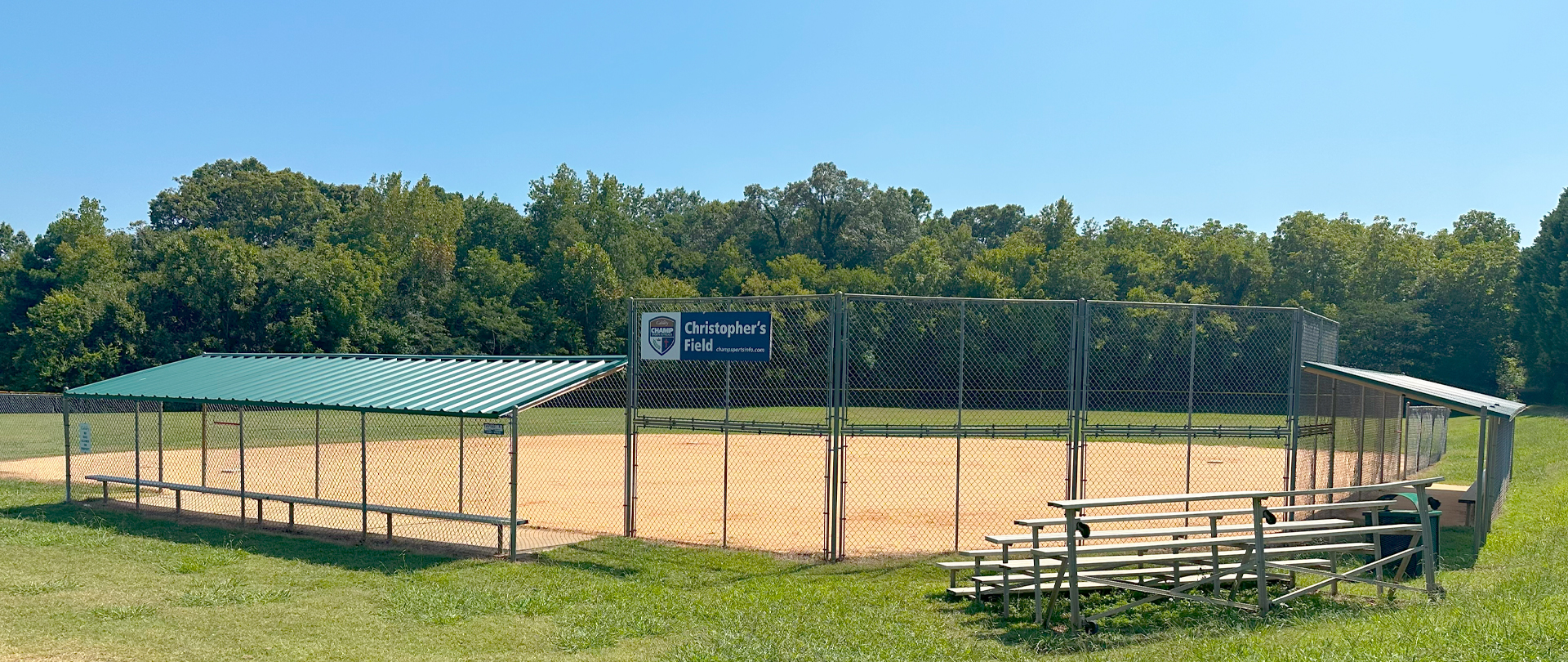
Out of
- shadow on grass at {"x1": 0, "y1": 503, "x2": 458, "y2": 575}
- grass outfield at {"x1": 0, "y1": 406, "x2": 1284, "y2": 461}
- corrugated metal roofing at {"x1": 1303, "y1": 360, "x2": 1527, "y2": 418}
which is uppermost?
corrugated metal roofing at {"x1": 1303, "y1": 360, "x2": 1527, "y2": 418}

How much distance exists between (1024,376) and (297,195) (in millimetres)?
73674

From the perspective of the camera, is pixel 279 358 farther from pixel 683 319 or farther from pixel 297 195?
pixel 297 195

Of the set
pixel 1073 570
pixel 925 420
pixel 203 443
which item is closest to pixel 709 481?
pixel 925 420

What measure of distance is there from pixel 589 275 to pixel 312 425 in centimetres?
2653

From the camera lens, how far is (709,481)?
22.0 meters

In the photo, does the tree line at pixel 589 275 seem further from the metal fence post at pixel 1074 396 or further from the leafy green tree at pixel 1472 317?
the metal fence post at pixel 1074 396

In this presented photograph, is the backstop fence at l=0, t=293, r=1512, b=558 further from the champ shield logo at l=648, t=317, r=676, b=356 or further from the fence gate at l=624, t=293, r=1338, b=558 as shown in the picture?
the champ shield logo at l=648, t=317, r=676, b=356

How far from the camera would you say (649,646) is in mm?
8203

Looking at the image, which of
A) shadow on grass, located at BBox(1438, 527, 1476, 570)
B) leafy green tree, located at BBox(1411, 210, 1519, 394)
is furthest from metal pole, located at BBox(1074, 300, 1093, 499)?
leafy green tree, located at BBox(1411, 210, 1519, 394)

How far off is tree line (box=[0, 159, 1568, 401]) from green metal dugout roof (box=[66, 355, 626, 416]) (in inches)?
1426

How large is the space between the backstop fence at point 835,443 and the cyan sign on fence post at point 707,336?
245mm

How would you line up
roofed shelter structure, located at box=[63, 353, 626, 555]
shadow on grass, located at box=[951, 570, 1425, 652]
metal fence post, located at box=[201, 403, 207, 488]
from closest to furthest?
Answer: shadow on grass, located at box=[951, 570, 1425, 652] < roofed shelter structure, located at box=[63, 353, 626, 555] < metal fence post, located at box=[201, 403, 207, 488]

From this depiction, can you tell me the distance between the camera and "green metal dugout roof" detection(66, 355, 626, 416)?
1307 centimetres

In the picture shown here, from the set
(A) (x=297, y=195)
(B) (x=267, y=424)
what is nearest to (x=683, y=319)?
(B) (x=267, y=424)
